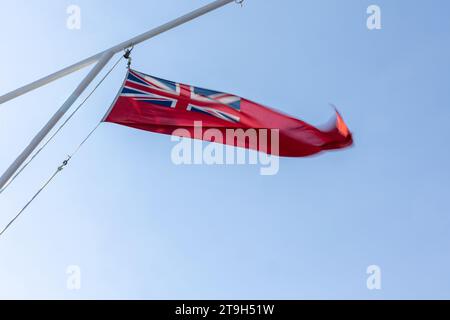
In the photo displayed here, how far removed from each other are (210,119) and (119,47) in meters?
2.11

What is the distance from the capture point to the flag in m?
9.34

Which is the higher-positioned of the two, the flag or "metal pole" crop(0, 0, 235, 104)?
"metal pole" crop(0, 0, 235, 104)

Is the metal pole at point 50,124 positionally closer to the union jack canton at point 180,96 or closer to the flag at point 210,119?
the flag at point 210,119

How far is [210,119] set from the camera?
9648mm

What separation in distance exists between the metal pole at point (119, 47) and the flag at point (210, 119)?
0.80 metres

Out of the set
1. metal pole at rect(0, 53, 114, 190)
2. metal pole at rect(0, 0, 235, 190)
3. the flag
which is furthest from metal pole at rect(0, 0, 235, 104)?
the flag

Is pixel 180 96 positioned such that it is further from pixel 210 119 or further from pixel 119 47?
pixel 119 47

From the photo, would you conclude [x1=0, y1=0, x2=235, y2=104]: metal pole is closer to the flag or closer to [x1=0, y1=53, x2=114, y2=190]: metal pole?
[x1=0, y1=53, x2=114, y2=190]: metal pole

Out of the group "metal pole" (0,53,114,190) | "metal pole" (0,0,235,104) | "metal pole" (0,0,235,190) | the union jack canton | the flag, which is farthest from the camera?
the union jack canton

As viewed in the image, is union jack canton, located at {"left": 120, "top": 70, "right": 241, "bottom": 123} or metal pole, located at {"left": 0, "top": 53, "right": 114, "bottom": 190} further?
union jack canton, located at {"left": 120, "top": 70, "right": 241, "bottom": 123}

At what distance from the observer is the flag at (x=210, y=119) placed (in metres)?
9.34

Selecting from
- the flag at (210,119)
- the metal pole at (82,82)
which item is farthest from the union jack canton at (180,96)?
the metal pole at (82,82)

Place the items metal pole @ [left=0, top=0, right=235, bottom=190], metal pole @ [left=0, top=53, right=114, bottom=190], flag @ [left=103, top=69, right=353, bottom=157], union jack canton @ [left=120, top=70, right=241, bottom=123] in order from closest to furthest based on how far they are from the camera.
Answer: metal pole @ [left=0, top=53, right=114, bottom=190]
metal pole @ [left=0, top=0, right=235, bottom=190]
flag @ [left=103, top=69, right=353, bottom=157]
union jack canton @ [left=120, top=70, right=241, bottom=123]
